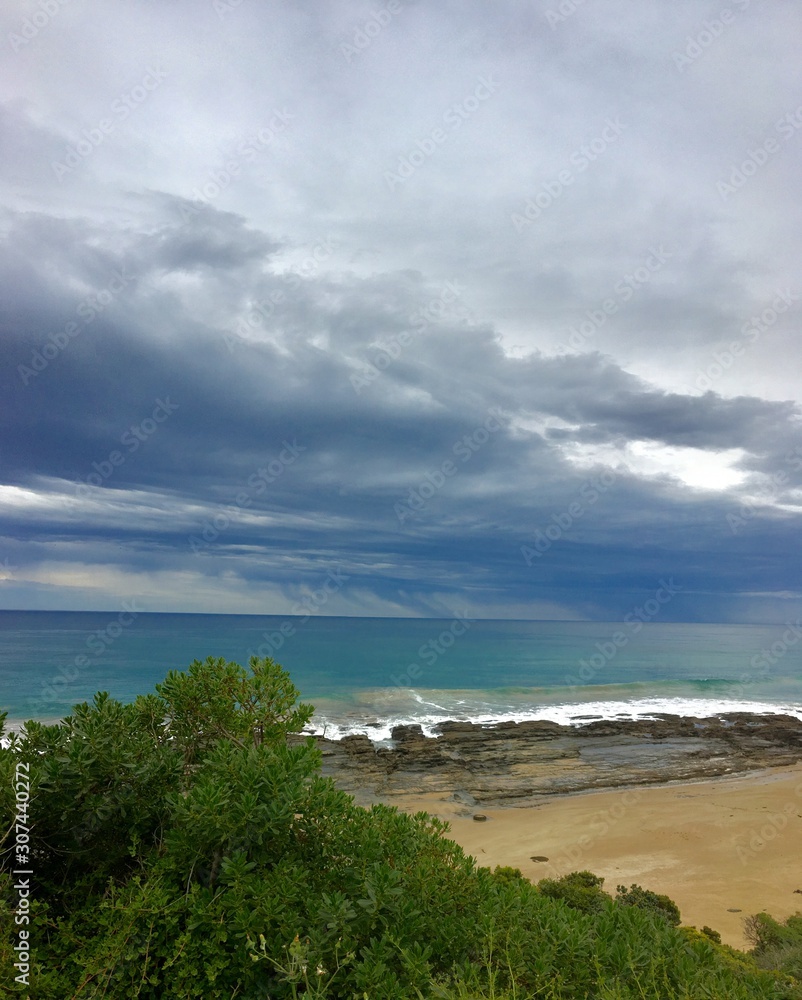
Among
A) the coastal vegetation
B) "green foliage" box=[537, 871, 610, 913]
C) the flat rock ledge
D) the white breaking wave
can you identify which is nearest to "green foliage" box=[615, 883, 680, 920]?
"green foliage" box=[537, 871, 610, 913]

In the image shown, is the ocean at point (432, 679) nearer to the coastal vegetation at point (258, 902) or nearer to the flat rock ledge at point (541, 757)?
the flat rock ledge at point (541, 757)

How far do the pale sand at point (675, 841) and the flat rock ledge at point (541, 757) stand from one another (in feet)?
5.30

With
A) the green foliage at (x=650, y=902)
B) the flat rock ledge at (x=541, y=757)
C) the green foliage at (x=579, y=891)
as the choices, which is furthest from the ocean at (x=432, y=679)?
the green foliage at (x=650, y=902)

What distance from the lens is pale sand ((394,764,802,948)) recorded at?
1645 centimetres

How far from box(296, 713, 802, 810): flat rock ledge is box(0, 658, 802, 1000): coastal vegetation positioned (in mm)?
21249

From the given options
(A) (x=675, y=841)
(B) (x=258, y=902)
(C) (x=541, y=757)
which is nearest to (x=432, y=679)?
(C) (x=541, y=757)

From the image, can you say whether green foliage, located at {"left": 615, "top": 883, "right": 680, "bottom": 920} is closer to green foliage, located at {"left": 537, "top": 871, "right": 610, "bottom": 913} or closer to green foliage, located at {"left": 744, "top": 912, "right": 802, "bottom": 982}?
green foliage, located at {"left": 537, "top": 871, "right": 610, "bottom": 913}

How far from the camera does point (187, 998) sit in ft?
13.7

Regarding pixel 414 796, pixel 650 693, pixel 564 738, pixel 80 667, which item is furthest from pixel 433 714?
pixel 80 667

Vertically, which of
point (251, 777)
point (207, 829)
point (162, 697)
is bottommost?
point (207, 829)

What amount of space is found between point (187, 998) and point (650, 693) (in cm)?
6542

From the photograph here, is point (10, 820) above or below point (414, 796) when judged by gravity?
above

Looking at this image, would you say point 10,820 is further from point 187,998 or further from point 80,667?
point 80,667

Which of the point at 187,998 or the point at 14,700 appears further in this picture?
the point at 14,700
